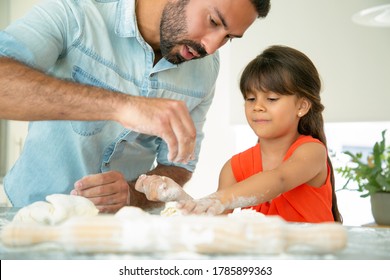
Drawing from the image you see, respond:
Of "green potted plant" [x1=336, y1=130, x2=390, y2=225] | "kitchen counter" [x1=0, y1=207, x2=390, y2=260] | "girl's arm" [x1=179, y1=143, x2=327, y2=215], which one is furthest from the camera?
"green potted plant" [x1=336, y1=130, x2=390, y2=225]

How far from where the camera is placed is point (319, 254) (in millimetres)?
500

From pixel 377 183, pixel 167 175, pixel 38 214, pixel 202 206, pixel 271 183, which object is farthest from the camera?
pixel 377 183

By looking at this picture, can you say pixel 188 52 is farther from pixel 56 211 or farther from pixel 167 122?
pixel 56 211

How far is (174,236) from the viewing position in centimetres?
48

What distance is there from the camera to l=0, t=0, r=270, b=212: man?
81 cm

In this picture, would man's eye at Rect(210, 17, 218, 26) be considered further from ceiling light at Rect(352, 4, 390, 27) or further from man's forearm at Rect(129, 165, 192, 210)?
ceiling light at Rect(352, 4, 390, 27)

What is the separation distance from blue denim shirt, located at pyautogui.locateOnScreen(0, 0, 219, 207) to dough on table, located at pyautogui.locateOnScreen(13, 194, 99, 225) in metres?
0.42

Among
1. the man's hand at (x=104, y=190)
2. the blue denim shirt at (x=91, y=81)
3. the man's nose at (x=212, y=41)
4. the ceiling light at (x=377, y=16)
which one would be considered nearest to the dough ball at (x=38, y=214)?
the man's hand at (x=104, y=190)

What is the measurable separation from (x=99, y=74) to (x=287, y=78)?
424 mm

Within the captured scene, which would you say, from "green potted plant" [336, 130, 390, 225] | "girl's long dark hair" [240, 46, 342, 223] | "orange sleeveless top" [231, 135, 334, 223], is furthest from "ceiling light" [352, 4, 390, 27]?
"orange sleeveless top" [231, 135, 334, 223]

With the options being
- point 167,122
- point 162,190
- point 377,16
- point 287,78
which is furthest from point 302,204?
point 377,16

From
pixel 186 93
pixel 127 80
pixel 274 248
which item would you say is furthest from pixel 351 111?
pixel 274 248
